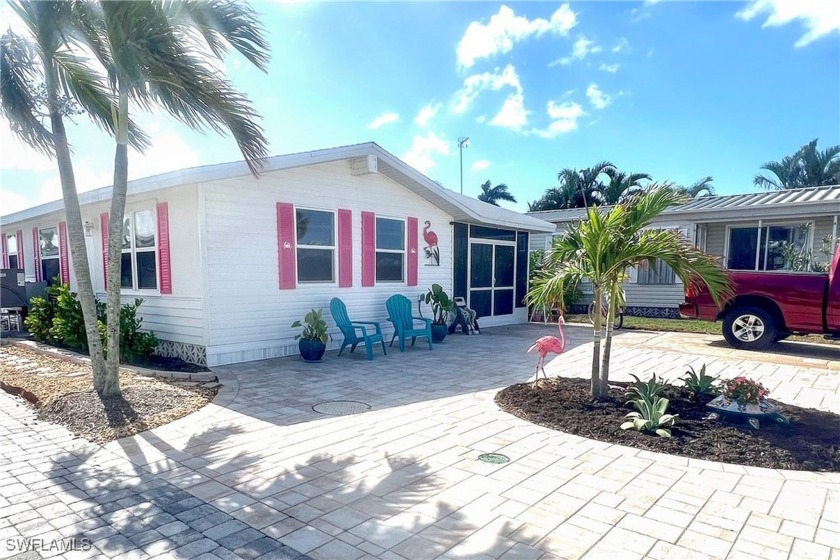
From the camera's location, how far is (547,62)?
10211mm

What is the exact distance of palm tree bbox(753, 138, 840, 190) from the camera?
2038cm

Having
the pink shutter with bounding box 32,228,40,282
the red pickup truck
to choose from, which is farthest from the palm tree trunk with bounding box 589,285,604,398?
the pink shutter with bounding box 32,228,40,282

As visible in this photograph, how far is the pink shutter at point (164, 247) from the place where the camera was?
22.3 ft

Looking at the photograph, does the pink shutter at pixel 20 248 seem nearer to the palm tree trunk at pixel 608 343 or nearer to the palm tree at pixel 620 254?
the palm tree at pixel 620 254

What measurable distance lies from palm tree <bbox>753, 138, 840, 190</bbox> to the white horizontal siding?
72.1 feet

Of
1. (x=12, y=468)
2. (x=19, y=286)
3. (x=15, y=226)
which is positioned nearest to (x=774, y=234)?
(x=12, y=468)

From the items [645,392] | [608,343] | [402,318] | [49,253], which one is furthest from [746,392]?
[49,253]

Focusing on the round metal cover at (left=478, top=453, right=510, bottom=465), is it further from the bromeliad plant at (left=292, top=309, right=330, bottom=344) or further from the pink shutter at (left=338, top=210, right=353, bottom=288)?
the pink shutter at (left=338, top=210, right=353, bottom=288)

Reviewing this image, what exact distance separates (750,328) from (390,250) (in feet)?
21.6

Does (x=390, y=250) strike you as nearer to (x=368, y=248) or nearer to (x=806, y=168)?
(x=368, y=248)

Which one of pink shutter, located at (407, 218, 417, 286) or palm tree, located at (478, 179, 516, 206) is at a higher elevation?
palm tree, located at (478, 179, 516, 206)

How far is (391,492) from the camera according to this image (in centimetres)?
282

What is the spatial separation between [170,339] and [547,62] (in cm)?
950

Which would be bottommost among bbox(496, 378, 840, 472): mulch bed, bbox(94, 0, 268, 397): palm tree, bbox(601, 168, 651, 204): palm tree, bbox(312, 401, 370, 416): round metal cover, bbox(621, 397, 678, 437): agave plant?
bbox(312, 401, 370, 416): round metal cover
